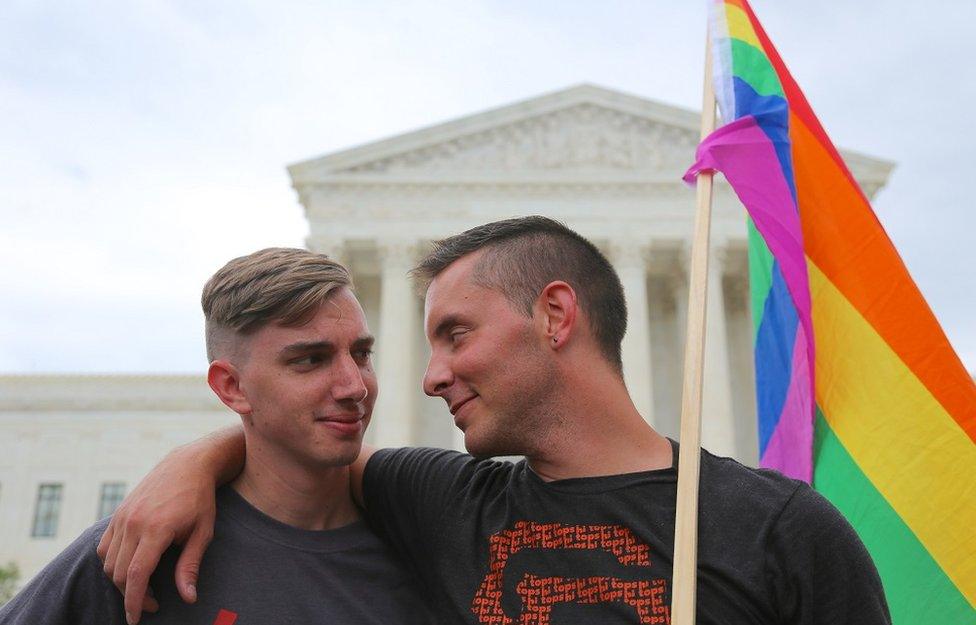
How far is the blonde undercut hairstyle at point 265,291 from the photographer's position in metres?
3.16

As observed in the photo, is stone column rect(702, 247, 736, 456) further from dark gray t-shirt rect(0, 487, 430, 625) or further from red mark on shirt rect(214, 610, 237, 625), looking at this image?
red mark on shirt rect(214, 610, 237, 625)

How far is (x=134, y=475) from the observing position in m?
34.8

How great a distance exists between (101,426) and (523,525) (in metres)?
36.3

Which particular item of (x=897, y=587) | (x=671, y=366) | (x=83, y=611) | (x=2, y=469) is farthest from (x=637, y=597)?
(x=2, y=469)

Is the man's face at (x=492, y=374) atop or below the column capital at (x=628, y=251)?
below

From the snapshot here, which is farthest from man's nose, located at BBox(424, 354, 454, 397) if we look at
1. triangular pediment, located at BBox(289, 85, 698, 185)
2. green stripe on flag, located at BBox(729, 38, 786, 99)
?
triangular pediment, located at BBox(289, 85, 698, 185)

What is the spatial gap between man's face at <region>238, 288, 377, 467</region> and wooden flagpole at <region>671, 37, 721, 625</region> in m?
1.12

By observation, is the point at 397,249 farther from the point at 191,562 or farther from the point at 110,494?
the point at 191,562

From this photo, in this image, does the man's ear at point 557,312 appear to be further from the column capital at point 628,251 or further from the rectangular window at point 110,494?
the rectangular window at point 110,494

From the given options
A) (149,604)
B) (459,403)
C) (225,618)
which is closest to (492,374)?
(459,403)

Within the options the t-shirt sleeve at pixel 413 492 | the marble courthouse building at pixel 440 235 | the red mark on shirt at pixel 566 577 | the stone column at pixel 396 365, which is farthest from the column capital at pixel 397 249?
the red mark on shirt at pixel 566 577

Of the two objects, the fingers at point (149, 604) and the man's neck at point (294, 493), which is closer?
the fingers at point (149, 604)

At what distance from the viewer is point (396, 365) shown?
31.0 meters

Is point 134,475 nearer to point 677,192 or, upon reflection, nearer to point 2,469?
point 2,469
